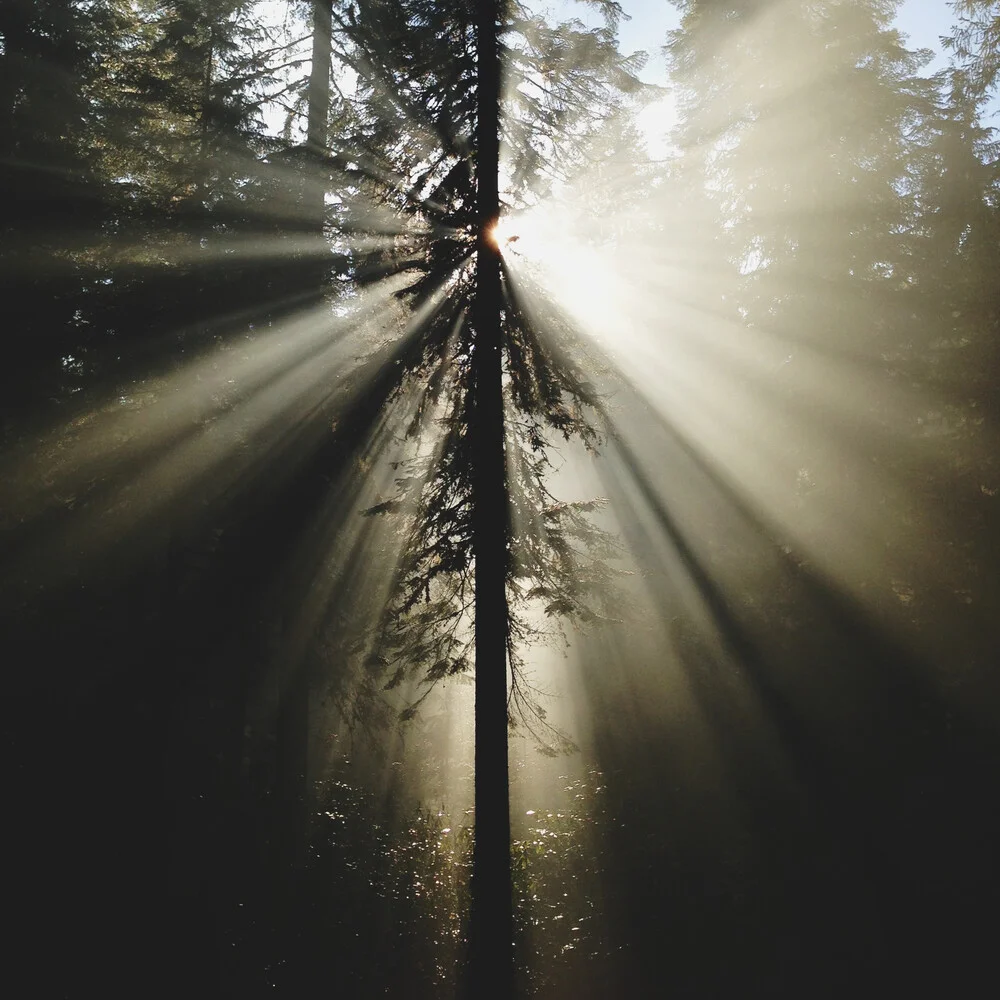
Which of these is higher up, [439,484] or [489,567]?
[439,484]

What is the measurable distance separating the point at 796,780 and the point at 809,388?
7671 mm

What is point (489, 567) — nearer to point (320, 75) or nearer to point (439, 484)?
point (439, 484)

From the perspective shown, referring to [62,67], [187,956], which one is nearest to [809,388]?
[187,956]

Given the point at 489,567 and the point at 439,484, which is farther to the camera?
the point at 439,484

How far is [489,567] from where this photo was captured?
24.0 ft

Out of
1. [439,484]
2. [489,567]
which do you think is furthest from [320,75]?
[489,567]

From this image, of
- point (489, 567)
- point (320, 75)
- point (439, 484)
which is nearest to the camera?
point (489, 567)

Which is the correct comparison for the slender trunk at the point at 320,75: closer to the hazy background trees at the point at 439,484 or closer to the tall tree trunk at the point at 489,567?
the hazy background trees at the point at 439,484

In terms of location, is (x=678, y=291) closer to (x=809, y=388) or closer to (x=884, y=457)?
(x=809, y=388)

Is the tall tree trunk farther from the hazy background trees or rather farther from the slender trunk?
the slender trunk

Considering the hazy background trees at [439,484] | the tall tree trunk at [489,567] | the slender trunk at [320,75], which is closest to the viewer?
the tall tree trunk at [489,567]

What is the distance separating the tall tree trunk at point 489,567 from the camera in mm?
6398

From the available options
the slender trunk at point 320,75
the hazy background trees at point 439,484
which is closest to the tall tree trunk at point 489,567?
the hazy background trees at point 439,484

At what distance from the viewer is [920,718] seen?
32.4ft
